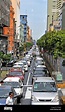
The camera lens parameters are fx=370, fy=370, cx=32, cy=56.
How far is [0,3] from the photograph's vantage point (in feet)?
222

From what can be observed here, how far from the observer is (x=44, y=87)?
523 inches

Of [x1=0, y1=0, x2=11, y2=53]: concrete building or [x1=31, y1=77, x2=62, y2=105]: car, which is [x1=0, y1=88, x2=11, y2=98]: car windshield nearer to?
[x1=31, y1=77, x2=62, y2=105]: car

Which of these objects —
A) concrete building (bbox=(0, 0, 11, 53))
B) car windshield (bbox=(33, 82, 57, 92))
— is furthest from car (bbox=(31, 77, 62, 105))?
concrete building (bbox=(0, 0, 11, 53))

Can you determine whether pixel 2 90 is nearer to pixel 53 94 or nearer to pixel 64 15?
pixel 53 94

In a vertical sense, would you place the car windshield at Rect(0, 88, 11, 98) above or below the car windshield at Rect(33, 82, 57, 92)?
above

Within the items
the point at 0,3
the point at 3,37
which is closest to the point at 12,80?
the point at 0,3

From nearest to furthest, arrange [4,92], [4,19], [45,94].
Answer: [4,92] → [45,94] → [4,19]

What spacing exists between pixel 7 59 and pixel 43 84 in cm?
3920

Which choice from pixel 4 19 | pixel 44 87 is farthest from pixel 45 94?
pixel 4 19

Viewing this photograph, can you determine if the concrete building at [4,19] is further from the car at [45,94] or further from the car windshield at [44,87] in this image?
the car at [45,94]

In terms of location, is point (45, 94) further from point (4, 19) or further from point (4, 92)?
point (4, 19)

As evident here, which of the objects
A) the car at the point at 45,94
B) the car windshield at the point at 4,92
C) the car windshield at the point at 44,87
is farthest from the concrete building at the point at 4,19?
the car windshield at the point at 4,92

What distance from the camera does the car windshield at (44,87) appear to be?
12880 millimetres

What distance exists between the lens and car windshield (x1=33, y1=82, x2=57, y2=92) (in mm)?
12880
